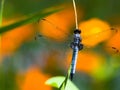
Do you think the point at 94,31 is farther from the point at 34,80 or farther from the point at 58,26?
the point at 34,80

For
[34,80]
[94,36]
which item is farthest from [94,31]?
[34,80]

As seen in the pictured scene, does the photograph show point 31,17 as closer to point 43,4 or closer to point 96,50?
point 96,50

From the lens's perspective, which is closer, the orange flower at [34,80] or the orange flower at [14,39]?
the orange flower at [34,80]

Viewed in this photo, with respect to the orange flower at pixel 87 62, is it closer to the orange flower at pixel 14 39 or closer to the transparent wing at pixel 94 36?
the transparent wing at pixel 94 36

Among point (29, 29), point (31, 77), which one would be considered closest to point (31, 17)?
point (31, 77)

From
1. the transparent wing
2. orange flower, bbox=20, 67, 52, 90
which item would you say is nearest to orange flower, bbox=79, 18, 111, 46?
the transparent wing

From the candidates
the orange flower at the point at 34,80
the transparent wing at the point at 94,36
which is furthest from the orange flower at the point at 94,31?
the orange flower at the point at 34,80
